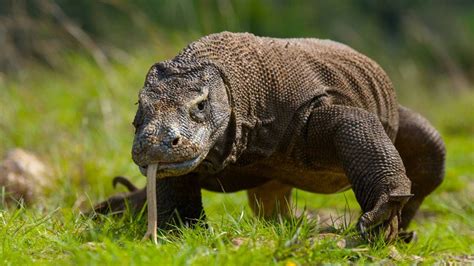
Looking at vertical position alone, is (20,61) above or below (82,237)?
above

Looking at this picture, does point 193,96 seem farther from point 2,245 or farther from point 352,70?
point 352,70

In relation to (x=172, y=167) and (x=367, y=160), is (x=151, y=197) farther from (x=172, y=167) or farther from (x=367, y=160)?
(x=367, y=160)

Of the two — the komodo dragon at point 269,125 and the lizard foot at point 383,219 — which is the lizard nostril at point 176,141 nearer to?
the komodo dragon at point 269,125

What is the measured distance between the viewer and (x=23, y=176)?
20.2 feet

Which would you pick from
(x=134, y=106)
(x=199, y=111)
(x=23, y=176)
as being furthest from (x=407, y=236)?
(x=134, y=106)

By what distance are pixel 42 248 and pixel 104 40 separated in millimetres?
7096

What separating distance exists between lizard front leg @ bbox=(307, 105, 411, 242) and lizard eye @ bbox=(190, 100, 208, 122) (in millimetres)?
750

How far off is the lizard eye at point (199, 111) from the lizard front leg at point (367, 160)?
0.75 meters

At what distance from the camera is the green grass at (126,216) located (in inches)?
137

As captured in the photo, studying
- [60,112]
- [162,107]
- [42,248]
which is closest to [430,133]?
[162,107]

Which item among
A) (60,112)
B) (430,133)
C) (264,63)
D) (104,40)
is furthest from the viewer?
(104,40)

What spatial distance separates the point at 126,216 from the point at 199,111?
0.98m

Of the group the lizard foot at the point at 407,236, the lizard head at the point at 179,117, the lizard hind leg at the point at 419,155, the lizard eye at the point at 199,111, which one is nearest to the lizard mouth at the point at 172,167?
the lizard head at the point at 179,117

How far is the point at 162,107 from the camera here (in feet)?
12.1
